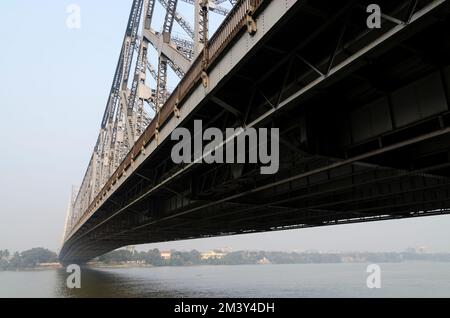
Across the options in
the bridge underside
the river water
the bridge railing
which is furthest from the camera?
the river water

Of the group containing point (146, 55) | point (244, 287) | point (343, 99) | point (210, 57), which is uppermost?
point (146, 55)

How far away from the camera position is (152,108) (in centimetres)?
2950

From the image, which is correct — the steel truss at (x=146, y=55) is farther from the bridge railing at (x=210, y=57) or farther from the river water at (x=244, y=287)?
the river water at (x=244, y=287)

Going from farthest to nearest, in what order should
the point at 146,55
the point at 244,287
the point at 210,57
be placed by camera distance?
the point at 244,287
the point at 146,55
the point at 210,57

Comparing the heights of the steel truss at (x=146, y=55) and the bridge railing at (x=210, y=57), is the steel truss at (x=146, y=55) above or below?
above

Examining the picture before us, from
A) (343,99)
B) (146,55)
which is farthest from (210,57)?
(146,55)

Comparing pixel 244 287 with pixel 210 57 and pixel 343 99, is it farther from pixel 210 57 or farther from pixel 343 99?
pixel 210 57

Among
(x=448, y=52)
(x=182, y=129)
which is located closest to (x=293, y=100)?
(x=448, y=52)

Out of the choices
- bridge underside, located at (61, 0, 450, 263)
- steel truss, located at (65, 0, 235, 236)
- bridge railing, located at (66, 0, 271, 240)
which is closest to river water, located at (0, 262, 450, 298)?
steel truss, located at (65, 0, 235, 236)

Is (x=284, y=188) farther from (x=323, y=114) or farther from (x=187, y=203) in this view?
(x=323, y=114)

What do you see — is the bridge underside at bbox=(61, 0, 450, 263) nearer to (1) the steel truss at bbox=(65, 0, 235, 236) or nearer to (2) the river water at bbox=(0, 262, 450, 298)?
(1) the steel truss at bbox=(65, 0, 235, 236)

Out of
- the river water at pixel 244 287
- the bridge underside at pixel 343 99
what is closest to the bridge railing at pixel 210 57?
the bridge underside at pixel 343 99

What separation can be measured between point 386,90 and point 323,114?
2120mm

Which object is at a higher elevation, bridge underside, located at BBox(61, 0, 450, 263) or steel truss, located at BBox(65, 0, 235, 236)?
steel truss, located at BBox(65, 0, 235, 236)
